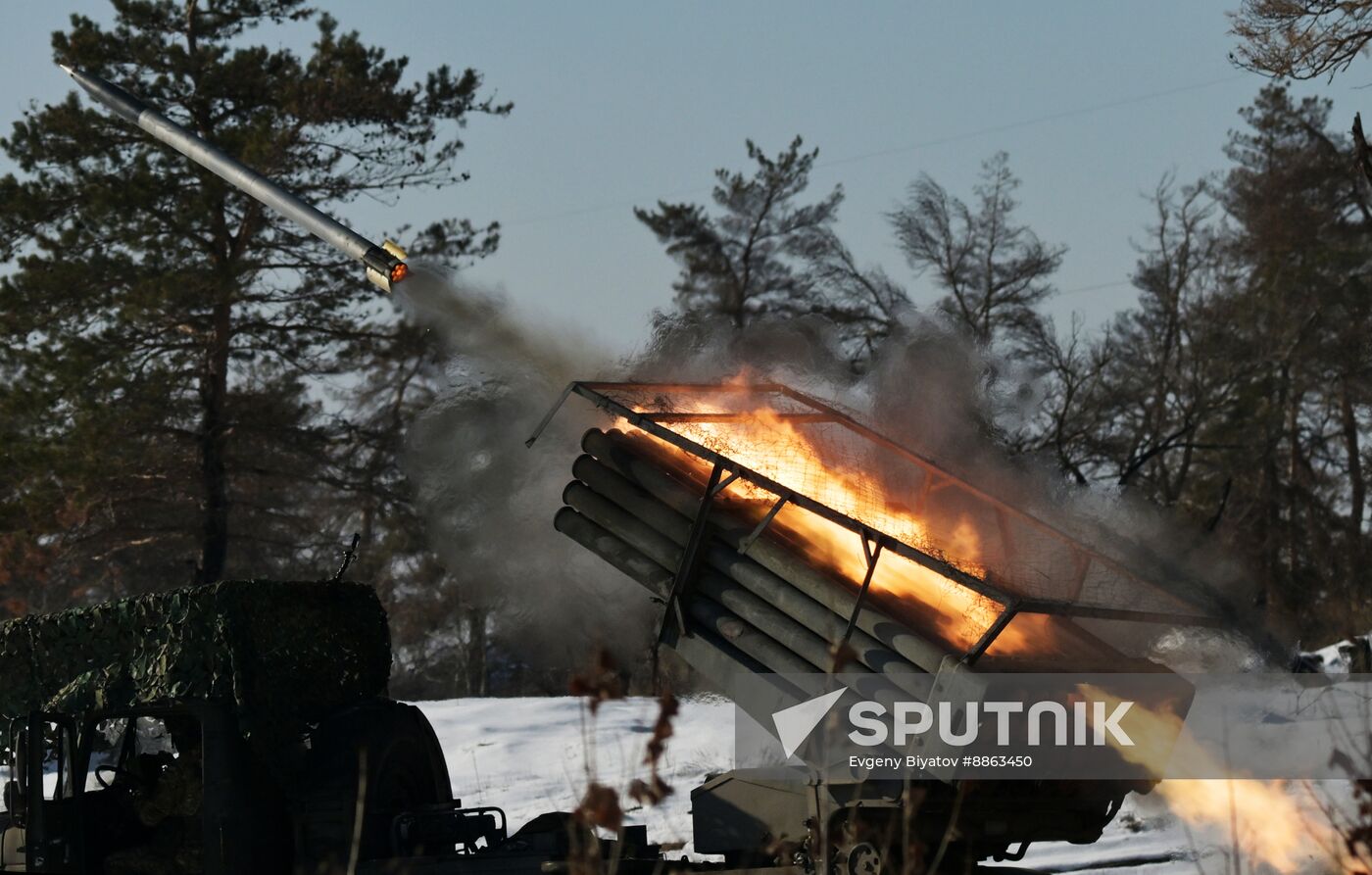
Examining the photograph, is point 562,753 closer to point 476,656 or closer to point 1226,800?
point 1226,800

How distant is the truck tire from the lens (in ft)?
34.0

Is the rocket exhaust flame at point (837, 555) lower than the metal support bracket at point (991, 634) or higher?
higher

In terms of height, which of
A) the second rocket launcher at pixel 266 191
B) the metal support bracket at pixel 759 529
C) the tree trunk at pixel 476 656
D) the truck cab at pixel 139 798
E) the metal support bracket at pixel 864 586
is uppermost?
the second rocket launcher at pixel 266 191

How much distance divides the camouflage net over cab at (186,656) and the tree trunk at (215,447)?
64.8 feet

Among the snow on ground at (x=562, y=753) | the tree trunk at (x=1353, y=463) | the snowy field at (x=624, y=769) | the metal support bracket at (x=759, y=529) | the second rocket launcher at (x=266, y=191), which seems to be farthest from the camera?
the tree trunk at (x=1353, y=463)

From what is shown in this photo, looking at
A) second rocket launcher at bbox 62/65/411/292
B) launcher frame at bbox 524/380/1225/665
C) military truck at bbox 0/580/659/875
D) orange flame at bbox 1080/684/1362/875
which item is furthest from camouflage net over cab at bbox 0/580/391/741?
second rocket launcher at bbox 62/65/411/292

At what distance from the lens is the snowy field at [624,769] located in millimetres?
13422

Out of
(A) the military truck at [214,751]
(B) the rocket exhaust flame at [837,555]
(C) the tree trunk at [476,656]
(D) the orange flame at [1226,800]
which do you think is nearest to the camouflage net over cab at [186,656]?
(A) the military truck at [214,751]

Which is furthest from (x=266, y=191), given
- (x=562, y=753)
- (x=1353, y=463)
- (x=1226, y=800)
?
(x=1353, y=463)

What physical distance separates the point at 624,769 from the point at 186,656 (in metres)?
2.86

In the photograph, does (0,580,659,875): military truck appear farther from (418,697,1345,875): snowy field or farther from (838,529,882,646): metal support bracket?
(838,529,882,646): metal support bracket

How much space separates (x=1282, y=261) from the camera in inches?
1524

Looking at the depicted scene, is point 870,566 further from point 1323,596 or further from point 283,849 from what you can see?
point 1323,596

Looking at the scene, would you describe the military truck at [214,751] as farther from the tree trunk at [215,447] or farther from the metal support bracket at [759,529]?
the tree trunk at [215,447]
